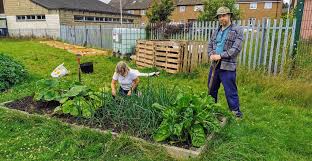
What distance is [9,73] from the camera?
6.77 metres

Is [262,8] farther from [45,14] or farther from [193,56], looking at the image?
[193,56]

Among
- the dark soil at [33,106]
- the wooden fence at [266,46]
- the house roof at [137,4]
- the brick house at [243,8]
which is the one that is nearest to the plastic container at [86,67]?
the wooden fence at [266,46]

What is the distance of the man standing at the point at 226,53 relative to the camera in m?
4.18

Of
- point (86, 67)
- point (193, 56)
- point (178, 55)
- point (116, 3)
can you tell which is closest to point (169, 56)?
point (178, 55)

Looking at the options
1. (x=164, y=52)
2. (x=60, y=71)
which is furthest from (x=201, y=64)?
(x=60, y=71)

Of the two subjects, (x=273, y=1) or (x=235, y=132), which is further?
(x=273, y=1)

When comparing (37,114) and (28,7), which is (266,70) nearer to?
(37,114)

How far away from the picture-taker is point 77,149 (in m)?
3.48

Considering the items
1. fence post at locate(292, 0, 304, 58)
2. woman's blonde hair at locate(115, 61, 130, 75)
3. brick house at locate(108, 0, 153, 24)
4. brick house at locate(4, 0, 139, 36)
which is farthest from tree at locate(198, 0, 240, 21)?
brick house at locate(108, 0, 153, 24)

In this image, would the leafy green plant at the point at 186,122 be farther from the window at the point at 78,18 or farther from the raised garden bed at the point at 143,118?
the window at the point at 78,18

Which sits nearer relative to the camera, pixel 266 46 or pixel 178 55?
pixel 266 46

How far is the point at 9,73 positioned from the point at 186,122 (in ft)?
18.0

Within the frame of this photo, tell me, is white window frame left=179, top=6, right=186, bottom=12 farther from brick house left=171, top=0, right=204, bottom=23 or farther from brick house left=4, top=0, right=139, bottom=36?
brick house left=4, top=0, right=139, bottom=36

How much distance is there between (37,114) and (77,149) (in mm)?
1347
